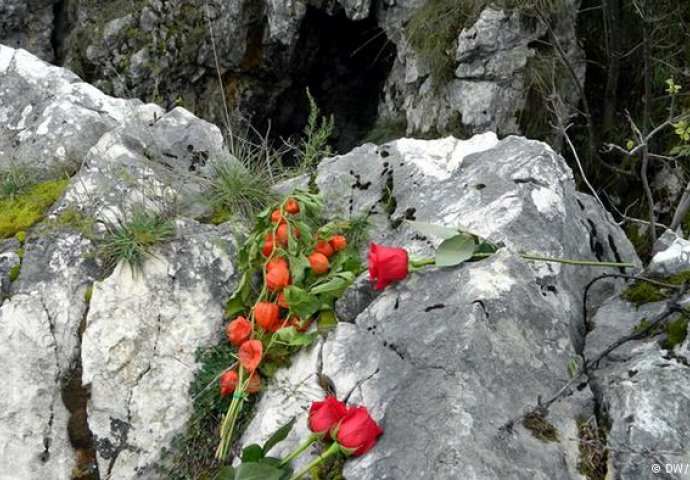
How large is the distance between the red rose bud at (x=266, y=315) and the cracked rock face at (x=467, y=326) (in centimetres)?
21

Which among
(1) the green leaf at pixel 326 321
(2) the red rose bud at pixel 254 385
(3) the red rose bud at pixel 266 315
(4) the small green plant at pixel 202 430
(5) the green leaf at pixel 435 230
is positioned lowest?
(4) the small green plant at pixel 202 430

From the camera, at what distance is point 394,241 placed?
3109mm

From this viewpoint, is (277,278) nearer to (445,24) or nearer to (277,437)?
(277,437)

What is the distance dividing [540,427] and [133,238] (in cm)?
200

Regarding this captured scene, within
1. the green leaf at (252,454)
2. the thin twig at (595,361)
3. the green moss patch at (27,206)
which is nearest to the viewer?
the thin twig at (595,361)

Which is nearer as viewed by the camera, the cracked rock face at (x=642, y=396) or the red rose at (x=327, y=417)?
the cracked rock face at (x=642, y=396)

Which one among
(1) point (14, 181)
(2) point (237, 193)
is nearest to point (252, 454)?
(2) point (237, 193)

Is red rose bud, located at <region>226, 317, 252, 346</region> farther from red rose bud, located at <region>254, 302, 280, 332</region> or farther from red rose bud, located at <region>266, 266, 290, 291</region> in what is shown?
red rose bud, located at <region>266, 266, 290, 291</region>

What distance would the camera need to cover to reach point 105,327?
9.70 ft

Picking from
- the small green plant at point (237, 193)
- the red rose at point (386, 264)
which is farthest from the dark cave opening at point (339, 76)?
the red rose at point (386, 264)

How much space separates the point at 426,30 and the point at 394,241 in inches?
190

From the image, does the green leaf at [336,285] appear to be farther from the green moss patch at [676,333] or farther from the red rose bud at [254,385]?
the green moss patch at [676,333]

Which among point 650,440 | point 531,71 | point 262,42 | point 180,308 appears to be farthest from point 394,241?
point 262,42

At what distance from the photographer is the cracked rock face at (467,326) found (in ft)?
7.19
